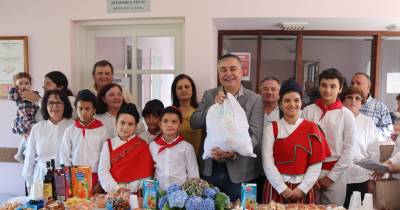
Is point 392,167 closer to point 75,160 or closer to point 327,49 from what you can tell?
point 327,49

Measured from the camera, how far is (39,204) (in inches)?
68.7

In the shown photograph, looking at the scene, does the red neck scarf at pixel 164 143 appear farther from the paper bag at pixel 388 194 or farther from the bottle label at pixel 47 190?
the paper bag at pixel 388 194

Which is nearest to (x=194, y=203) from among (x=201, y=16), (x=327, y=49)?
(x=201, y=16)

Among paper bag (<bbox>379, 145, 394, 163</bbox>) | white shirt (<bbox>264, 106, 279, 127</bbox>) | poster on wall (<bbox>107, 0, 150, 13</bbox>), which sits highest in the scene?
poster on wall (<bbox>107, 0, 150, 13</bbox>)

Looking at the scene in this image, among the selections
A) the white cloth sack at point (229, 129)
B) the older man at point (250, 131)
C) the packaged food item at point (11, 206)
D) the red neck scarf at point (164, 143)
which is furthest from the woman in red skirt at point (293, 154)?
the packaged food item at point (11, 206)

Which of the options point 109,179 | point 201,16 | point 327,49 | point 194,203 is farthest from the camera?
point 327,49

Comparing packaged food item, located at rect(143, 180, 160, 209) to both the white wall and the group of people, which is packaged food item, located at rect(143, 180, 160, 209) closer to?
the group of people

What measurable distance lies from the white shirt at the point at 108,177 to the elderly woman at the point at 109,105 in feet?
0.81

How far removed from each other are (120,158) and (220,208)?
814 millimetres

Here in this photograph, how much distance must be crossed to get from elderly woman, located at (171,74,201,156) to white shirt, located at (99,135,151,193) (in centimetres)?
49

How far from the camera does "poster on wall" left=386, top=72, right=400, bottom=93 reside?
3131 mm

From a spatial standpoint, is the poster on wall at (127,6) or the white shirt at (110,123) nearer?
the white shirt at (110,123)

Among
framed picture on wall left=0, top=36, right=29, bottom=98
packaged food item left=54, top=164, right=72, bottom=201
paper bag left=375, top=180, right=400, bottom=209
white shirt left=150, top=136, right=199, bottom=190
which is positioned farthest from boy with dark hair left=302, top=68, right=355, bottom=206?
framed picture on wall left=0, top=36, right=29, bottom=98

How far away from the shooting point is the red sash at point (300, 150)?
6.52 feet
